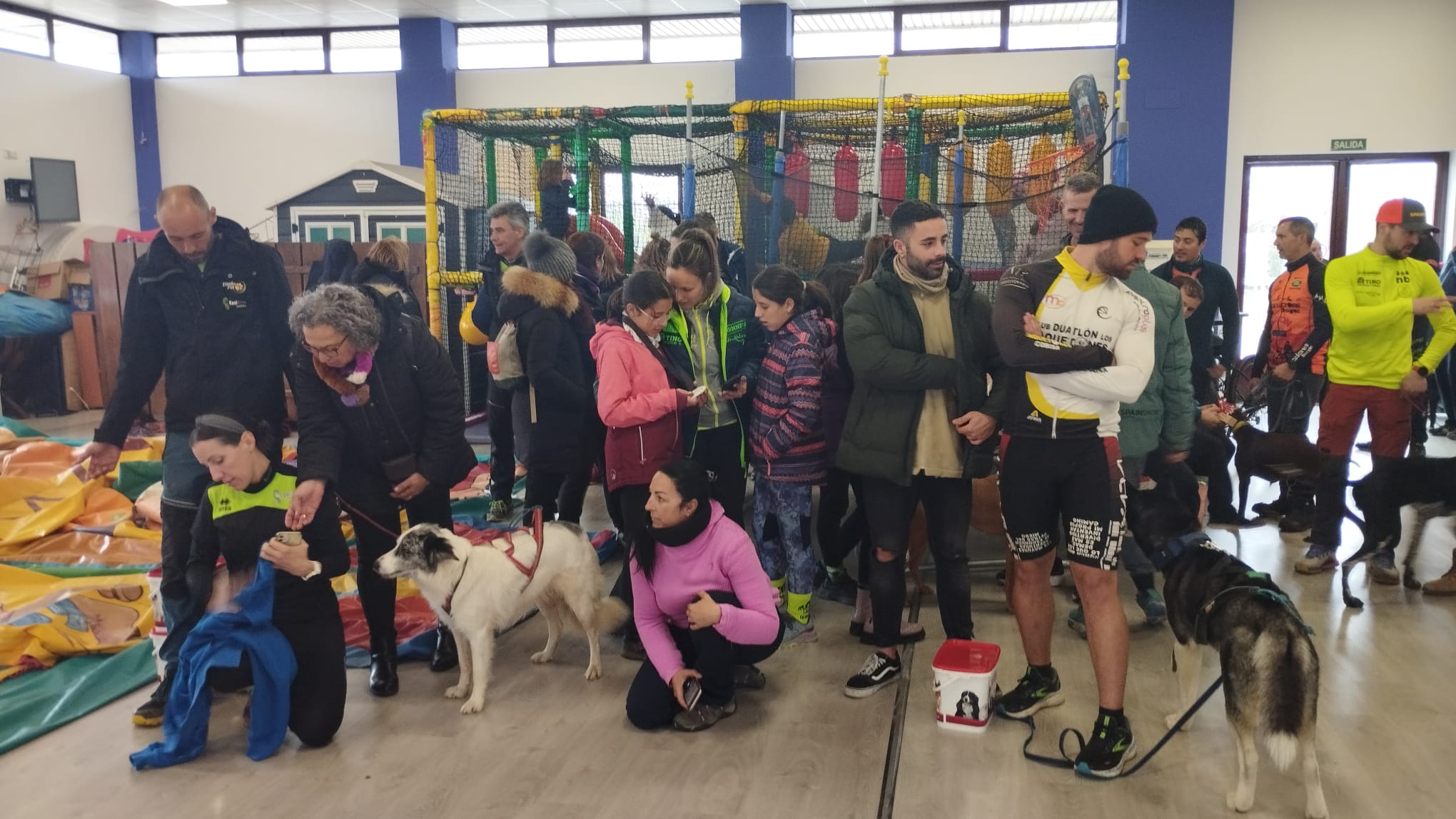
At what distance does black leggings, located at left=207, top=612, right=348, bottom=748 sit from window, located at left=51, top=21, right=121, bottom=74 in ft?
A: 43.6

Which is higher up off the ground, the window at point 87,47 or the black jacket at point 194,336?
the window at point 87,47

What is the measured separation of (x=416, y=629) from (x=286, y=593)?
38.2 inches

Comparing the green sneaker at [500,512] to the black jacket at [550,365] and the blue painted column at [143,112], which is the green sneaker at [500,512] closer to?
the black jacket at [550,365]

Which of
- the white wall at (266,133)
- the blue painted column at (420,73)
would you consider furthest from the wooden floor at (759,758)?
the white wall at (266,133)

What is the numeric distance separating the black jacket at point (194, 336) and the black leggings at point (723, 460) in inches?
57.6

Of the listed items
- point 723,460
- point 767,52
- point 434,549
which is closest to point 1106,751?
point 723,460

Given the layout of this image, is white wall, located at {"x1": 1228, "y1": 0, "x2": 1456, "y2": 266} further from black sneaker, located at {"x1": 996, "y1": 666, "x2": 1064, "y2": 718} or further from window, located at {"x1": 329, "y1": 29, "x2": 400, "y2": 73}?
window, located at {"x1": 329, "y1": 29, "x2": 400, "y2": 73}

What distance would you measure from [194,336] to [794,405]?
1.94 meters

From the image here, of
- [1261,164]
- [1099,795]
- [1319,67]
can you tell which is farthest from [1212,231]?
[1099,795]

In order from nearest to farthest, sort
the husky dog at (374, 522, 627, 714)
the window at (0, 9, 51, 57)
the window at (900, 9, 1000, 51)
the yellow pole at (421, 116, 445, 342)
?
the husky dog at (374, 522, 627, 714), the yellow pole at (421, 116, 445, 342), the window at (900, 9, 1000, 51), the window at (0, 9, 51, 57)

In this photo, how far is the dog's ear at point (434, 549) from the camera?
3.15 meters

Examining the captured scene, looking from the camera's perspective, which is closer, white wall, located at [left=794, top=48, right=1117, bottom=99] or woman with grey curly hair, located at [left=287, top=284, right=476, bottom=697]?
woman with grey curly hair, located at [left=287, top=284, right=476, bottom=697]

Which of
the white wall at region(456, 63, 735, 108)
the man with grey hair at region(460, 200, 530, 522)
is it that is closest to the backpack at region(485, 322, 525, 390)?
the man with grey hair at region(460, 200, 530, 522)

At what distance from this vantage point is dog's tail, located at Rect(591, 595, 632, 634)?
3.51 m
